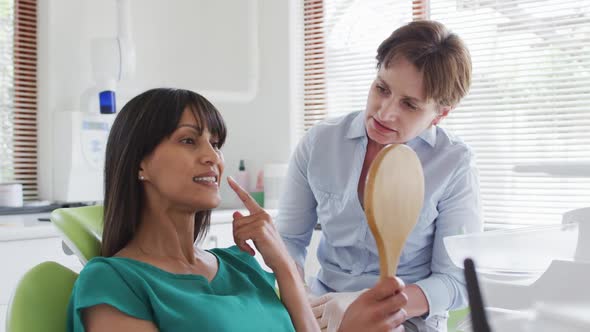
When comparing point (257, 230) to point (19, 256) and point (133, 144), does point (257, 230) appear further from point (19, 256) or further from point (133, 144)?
point (19, 256)

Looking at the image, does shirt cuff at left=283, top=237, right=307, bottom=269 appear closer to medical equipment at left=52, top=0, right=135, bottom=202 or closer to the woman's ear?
the woman's ear

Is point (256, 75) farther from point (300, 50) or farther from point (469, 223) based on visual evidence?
point (469, 223)

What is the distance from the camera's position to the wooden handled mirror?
0.67m

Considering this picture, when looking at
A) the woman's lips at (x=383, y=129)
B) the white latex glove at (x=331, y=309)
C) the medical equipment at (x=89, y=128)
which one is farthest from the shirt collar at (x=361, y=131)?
the medical equipment at (x=89, y=128)

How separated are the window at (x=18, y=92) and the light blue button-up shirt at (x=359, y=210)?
5.12 feet

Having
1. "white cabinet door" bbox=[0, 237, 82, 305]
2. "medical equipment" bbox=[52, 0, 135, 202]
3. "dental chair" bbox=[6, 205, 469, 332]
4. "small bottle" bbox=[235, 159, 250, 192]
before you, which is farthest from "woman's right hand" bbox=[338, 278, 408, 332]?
"small bottle" bbox=[235, 159, 250, 192]

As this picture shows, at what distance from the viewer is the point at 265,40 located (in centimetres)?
323

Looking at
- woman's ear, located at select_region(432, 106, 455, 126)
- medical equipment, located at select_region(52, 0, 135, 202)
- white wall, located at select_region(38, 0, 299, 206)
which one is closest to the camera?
woman's ear, located at select_region(432, 106, 455, 126)

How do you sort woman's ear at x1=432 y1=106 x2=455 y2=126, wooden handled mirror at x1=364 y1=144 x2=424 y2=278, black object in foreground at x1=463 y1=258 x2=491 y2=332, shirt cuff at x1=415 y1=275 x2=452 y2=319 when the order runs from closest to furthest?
black object in foreground at x1=463 y1=258 x2=491 y2=332
wooden handled mirror at x1=364 y1=144 x2=424 y2=278
shirt cuff at x1=415 y1=275 x2=452 y2=319
woman's ear at x1=432 y1=106 x2=455 y2=126

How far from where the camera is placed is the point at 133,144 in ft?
3.59

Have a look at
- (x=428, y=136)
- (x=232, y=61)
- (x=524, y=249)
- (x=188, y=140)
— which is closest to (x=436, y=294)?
(x=428, y=136)

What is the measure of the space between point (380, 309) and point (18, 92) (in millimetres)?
2358

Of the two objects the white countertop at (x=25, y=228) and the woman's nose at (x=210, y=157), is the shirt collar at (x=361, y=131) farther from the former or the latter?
the white countertop at (x=25, y=228)

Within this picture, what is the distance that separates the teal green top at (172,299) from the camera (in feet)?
3.13
